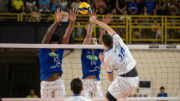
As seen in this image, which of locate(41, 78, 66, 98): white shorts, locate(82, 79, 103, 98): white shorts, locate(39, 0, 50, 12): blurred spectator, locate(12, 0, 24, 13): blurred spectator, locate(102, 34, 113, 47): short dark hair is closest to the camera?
locate(102, 34, 113, 47): short dark hair

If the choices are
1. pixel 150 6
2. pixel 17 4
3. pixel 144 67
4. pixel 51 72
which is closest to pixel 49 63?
pixel 51 72

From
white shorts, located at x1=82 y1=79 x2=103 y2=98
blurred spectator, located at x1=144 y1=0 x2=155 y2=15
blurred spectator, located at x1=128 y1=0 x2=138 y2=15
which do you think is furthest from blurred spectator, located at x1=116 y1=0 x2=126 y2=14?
white shorts, located at x1=82 y1=79 x2=103 y2=98

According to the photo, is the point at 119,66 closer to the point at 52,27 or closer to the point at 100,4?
the point at 52,27

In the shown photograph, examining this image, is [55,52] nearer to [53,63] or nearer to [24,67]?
[53,63]

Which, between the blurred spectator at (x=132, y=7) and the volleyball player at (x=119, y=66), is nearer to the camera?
the volleyball player at (x=119, y=66)

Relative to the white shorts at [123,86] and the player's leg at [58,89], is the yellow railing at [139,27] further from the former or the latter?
the white shorts at [123,86]

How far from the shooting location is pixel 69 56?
11.4m

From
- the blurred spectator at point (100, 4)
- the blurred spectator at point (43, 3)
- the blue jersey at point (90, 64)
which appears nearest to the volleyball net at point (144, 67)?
the blurred spectator at point (43, 3)

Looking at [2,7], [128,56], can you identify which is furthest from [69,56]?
[128,56]

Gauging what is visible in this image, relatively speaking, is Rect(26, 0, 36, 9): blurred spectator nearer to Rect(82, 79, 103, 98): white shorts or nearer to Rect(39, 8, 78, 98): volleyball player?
Rect(39, 8, 78, 98): volleyball player

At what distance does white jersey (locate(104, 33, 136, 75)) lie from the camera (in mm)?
4227

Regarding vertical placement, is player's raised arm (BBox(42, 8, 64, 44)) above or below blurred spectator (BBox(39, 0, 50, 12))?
below

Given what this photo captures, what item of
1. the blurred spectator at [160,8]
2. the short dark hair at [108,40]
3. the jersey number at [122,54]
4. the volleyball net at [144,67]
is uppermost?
the blurred spectator at [160,8]

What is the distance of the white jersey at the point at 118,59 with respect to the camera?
4.23 m
